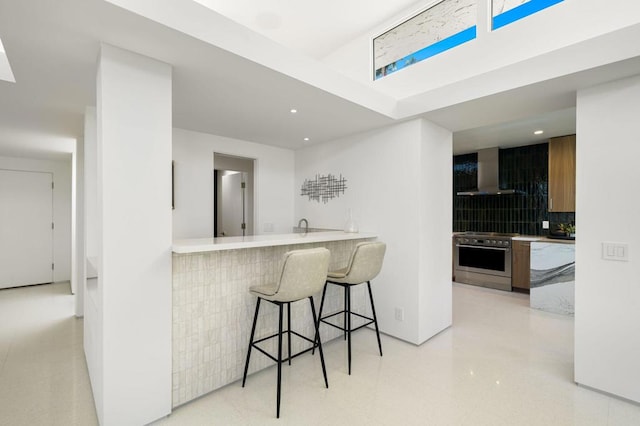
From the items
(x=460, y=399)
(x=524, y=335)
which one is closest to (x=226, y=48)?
(x=460, y=399)

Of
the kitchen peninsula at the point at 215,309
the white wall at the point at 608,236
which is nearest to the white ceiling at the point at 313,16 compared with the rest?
the white wall at the point at 608,236

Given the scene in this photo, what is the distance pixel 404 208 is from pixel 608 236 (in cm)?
155

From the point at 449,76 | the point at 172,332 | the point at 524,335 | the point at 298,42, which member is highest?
the point at 298,42

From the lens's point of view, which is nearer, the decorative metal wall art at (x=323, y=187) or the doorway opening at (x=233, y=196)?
the decorative metal wall art at (x=323, y=187)

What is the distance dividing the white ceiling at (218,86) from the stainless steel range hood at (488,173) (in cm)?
75

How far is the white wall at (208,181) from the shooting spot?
3.57 metres

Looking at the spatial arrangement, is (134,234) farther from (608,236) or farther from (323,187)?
(608,236)

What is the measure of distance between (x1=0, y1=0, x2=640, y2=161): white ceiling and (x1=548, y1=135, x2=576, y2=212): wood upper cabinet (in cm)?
19

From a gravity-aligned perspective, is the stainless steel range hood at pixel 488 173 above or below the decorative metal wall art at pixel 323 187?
above

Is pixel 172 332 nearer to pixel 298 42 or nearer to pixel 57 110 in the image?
pixel 57 110

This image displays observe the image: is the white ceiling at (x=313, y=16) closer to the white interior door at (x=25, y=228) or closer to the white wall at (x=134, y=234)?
the white wall at (x=134, y=234)

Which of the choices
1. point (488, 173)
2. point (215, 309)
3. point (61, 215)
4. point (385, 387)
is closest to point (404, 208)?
point (385, 387)

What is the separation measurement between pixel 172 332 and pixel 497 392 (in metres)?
2.33

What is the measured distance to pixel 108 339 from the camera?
1721mm
